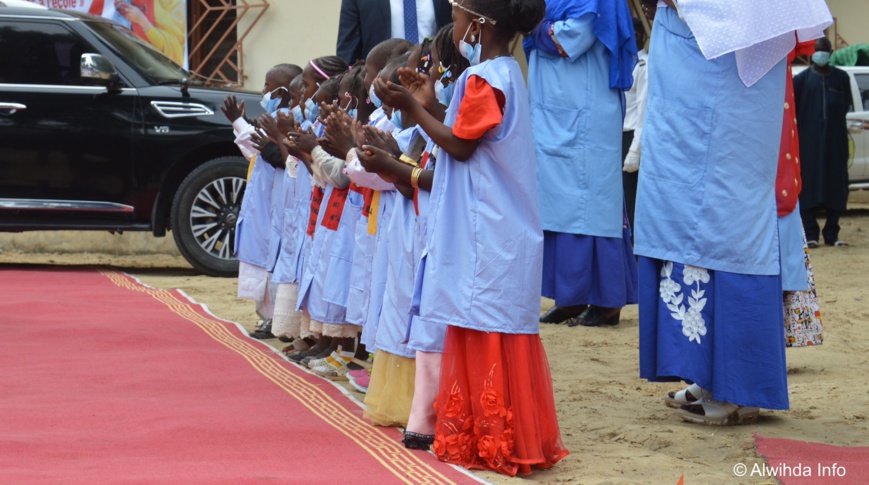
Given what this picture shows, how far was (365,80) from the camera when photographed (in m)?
5.12

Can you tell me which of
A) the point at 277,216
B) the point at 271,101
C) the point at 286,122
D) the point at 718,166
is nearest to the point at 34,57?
the point at 271,101

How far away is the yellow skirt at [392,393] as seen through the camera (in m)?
4.32

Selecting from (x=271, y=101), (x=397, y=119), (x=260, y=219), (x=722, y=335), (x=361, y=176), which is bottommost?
(x=722, y=335)

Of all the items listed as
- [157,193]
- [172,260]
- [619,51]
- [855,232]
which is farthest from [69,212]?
[855,232]

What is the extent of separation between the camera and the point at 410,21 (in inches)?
243

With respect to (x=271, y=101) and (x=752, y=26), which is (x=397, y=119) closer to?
(x=752, y=26)

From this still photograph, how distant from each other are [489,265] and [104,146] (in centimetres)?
606

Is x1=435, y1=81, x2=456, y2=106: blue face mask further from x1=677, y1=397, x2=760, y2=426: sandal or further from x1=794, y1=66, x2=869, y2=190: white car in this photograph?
x1=794, y1=66, x2=869, y2=190: white car

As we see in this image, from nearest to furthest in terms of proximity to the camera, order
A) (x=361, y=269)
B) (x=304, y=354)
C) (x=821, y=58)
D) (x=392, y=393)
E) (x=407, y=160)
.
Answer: (x=407, y=160) < (x=392, y=393) < (x=361, y=269) < (x=304, y=354) < (x=821, y=58)

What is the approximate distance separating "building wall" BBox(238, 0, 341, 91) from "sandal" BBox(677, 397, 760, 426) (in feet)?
28.3

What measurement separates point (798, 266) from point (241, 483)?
2142 millimetres

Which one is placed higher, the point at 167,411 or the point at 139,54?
the point at 139,54

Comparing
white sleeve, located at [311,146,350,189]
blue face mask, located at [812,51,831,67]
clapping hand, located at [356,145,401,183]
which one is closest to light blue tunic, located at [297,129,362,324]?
white sleeve, located at [311,146,350,189]

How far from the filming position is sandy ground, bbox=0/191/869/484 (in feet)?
12.6
